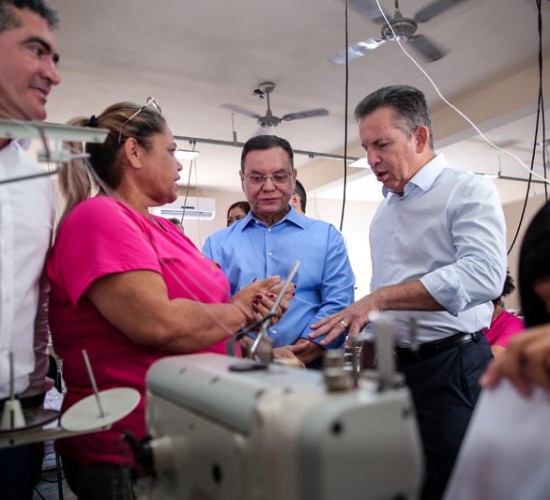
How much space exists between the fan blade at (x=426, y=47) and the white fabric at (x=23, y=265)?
2.73m

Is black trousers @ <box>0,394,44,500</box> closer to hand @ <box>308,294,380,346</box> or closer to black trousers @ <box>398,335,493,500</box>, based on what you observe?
hand @ <box>308,294,380,346</box>

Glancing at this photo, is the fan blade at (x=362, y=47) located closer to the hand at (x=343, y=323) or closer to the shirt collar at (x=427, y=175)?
the shirt collar at (x=427, y=175)

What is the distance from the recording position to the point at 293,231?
1755mm

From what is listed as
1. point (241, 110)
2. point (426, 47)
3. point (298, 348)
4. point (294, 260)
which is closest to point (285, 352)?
point (298, 348)

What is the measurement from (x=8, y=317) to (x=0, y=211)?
17 cm

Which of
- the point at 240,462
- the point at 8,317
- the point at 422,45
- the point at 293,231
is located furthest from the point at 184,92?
the point at 240,462

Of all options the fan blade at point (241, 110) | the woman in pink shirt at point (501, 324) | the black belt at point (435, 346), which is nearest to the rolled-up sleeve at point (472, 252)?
the black belt at point (435, 346)

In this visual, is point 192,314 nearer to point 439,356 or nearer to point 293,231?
point 439,356

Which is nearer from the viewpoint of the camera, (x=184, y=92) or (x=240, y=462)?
(x=240, y=462)

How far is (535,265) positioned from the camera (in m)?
0.67

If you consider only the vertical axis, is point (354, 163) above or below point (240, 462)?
above

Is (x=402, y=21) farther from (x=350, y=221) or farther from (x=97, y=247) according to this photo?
(x=350, y=221)

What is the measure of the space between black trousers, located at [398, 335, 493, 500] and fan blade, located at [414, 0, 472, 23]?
90.2 inches

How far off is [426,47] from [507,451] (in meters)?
3.27
